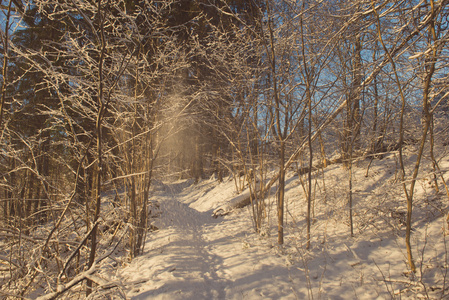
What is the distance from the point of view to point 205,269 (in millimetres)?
4316

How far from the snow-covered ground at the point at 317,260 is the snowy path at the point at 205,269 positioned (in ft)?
0.05

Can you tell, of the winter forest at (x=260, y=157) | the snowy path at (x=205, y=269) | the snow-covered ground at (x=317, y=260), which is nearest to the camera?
the winter forest at (x=260, y=157)

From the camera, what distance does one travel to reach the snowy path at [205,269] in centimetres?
341

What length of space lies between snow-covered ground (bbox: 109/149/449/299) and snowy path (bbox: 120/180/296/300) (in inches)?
0.6

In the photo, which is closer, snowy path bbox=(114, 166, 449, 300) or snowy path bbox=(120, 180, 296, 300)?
snowy path bbox=(114, 166, 449, 300)

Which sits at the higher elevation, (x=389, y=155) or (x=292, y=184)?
(x=389, y=155)

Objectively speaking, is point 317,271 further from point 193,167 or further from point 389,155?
point 193,167

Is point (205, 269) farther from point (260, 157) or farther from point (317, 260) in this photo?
point (260, 157)

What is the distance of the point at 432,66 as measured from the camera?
2426 millimetres

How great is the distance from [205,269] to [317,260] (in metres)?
2.04

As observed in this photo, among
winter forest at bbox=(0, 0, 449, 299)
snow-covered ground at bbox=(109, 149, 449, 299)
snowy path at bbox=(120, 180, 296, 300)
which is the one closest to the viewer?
winter forest at bbox=(0, 0, 449, 299)

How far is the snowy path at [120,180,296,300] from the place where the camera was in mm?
3408

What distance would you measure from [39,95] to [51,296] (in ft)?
30.5

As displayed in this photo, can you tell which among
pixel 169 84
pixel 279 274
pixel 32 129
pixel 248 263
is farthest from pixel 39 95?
pixel 279 274
